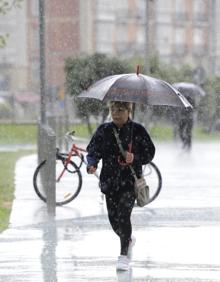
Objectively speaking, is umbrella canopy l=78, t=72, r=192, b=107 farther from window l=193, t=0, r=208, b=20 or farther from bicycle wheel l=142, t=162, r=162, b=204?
window l=193, t=0, r=208, b=20

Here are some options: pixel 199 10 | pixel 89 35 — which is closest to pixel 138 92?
pixel 89 35

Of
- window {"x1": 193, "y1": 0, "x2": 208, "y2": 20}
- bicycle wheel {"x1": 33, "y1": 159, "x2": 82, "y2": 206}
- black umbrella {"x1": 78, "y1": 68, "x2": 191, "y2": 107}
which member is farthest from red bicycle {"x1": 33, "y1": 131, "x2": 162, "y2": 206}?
window {"x1": 193, "y1": 0, "x2": 208, "y2": 20}

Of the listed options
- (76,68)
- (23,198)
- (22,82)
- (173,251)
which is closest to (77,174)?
(23,198)

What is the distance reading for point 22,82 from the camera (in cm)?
9681

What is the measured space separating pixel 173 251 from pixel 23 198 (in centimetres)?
662

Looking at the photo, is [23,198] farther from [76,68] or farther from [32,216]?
[76,68]

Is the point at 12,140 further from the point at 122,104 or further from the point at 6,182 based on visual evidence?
the point at 122,104

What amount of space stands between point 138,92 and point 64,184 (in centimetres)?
742

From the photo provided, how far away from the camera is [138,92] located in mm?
10828

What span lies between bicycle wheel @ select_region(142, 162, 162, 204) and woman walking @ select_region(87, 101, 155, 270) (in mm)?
6151

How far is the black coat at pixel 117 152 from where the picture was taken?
10.7 meters

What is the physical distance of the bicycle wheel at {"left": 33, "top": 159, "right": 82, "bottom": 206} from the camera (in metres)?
16.9

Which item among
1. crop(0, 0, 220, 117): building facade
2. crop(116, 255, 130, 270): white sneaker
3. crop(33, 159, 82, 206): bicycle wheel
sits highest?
crop(116, 255, 130, 270): white sneaker

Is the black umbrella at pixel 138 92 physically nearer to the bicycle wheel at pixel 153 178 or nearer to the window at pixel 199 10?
the bicycle wheel at pixel 153 178
